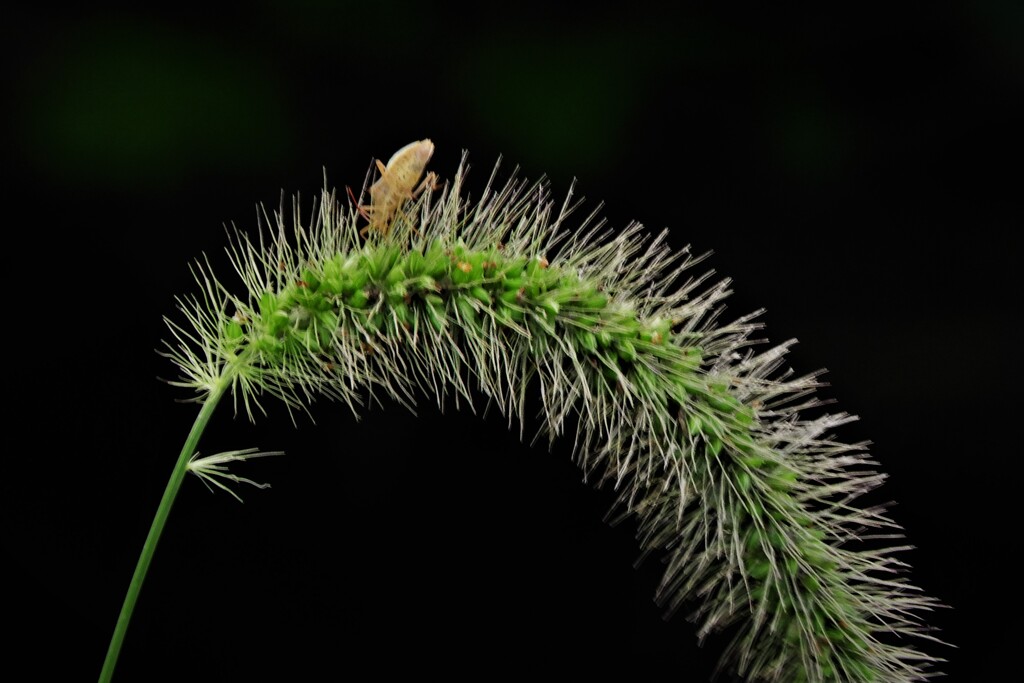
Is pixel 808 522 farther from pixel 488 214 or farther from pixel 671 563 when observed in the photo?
pixel 488 214

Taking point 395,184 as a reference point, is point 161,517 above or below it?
below

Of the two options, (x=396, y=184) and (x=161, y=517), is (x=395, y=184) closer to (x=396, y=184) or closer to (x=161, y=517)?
(x=396, y=184)

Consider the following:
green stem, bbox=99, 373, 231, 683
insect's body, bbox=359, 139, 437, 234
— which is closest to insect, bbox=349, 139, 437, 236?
insect's body, bbox=359, 139, 437, 234

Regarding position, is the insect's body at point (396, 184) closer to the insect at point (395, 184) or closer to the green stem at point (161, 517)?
the insect at point (395, 184)

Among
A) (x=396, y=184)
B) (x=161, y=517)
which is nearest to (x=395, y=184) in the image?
(x=396, y=184)

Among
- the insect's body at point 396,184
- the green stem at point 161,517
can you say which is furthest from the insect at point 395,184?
the green stem at point 161,517
